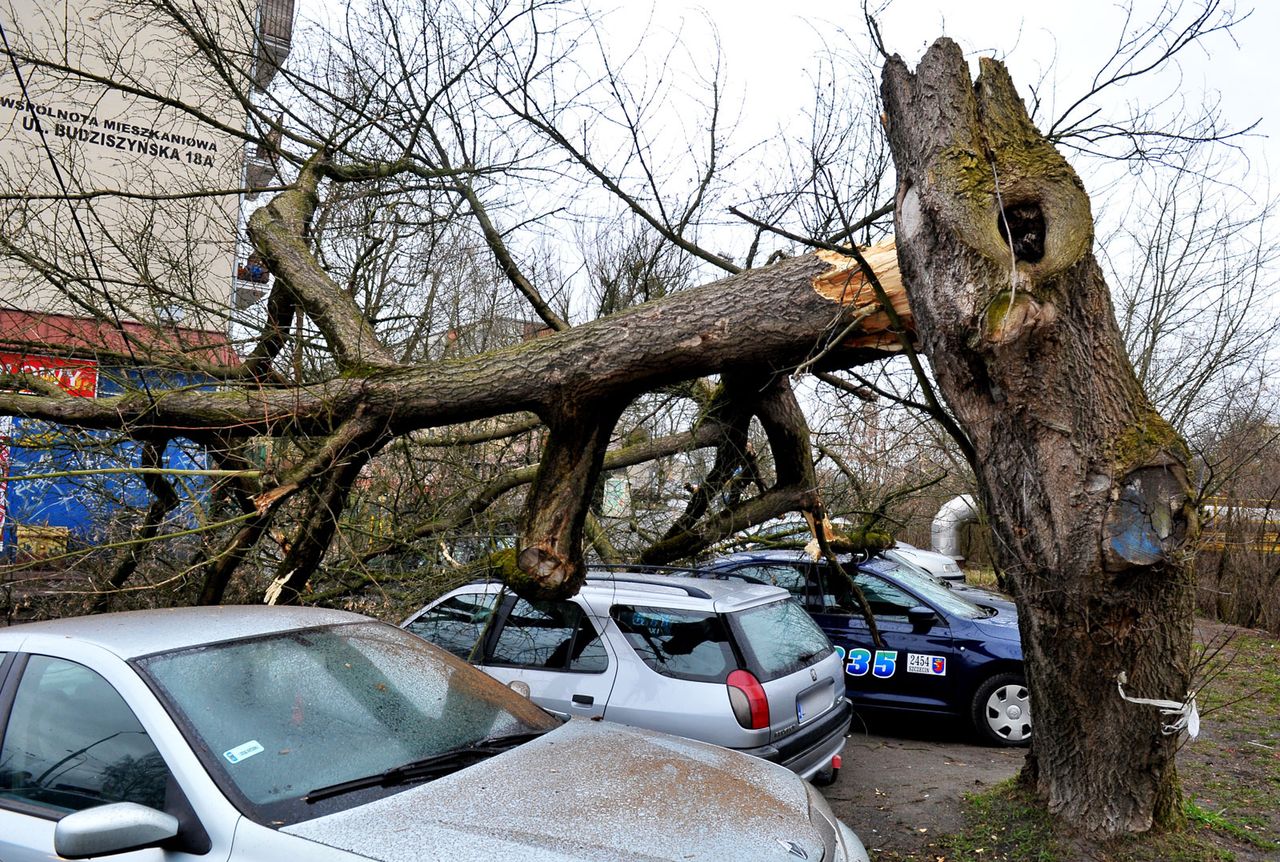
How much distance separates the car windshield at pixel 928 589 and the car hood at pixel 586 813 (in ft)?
17.5

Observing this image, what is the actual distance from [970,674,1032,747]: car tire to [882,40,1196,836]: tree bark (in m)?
3.67

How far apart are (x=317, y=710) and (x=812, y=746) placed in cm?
368

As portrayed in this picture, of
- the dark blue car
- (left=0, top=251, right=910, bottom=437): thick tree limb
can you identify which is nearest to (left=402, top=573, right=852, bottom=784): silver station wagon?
(left=0, top=251, right=910, bottom=437): thick tree limb

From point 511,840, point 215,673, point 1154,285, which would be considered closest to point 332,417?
point 215,673

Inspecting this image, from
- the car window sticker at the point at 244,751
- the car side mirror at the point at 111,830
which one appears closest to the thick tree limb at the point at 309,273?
the car window sticker at the point at 244,751

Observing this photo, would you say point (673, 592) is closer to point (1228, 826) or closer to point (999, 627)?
point (1228, 826)

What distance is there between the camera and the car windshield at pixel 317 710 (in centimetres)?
275

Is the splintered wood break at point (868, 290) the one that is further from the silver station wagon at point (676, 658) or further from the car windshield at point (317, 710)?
the car windshield at point (317, 710)

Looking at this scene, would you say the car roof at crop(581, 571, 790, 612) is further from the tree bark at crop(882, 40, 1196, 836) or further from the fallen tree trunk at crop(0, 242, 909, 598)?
the tree bark at crop(882, 40, 1196, 836)

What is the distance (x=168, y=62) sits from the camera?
8109 mm

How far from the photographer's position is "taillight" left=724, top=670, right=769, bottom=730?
212 inches

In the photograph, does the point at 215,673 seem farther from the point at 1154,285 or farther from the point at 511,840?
the point at 1154,285

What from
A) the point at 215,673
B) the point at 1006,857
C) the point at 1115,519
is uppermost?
the point at 1115,519

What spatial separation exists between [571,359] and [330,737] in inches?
111
